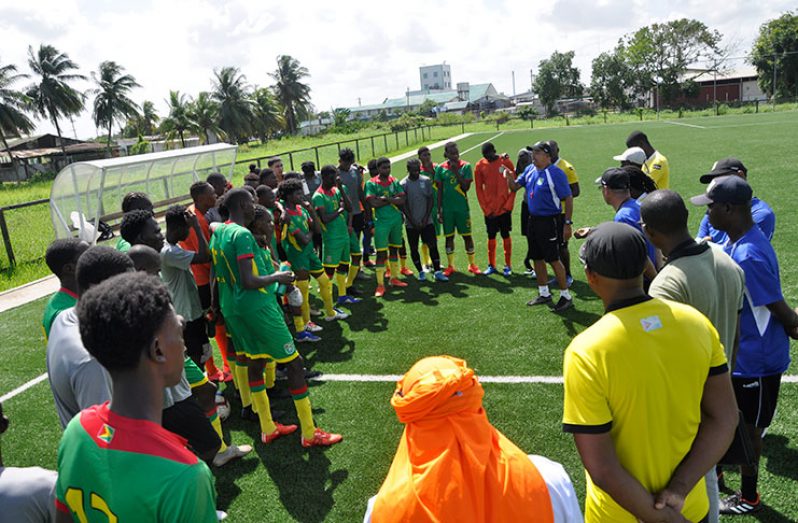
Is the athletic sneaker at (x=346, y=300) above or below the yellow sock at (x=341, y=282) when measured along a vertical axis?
below

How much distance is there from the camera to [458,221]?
938 centimetres

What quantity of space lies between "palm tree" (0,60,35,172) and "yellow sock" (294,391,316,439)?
2108 inches

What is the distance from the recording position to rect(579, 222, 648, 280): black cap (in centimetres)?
201

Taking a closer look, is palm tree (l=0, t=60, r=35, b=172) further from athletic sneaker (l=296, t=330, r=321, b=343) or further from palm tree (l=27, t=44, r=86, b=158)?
athletic sneaker (l=296, t=330, r=321, b=343)

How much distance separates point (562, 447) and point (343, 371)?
2.63 m

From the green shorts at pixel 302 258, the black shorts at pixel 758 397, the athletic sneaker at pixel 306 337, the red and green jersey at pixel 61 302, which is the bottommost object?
the athletic sneaker at pixel 306 337

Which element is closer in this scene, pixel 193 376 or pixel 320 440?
pixel 193 376

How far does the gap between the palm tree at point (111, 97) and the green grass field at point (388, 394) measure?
203 ft

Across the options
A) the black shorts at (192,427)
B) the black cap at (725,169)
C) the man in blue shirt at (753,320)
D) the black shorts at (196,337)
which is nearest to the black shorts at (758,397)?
the man in blue shirt at (753,320)

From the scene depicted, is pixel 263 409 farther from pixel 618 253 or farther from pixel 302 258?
pixel 618 253

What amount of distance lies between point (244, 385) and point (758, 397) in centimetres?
420

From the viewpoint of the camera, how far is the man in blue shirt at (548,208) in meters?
6.93

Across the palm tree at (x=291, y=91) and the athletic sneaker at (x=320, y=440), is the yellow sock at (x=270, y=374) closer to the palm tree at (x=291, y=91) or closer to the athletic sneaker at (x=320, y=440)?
the athletic sneaker at (x=320, y=440)

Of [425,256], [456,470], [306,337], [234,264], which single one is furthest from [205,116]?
[456,470]
